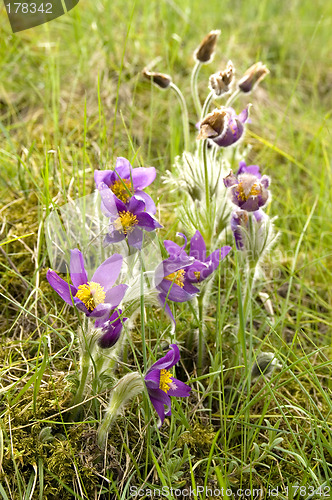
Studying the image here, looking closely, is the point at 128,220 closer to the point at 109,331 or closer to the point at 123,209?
the point at 123,209

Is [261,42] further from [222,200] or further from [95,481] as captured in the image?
[95,481]

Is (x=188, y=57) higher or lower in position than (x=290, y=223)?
higher

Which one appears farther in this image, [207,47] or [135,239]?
[207,47]

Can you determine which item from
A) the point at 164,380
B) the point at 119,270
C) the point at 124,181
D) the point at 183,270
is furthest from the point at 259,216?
the point at 164,380

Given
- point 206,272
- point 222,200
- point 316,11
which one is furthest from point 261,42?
point 206,272

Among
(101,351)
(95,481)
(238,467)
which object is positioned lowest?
(238,467)

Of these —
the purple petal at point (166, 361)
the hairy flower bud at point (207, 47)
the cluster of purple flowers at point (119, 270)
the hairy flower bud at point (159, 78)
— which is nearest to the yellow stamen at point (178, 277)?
the cluster of purple flowers at point (119, 270)
